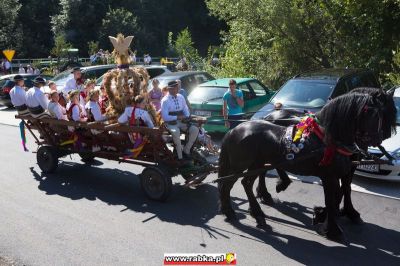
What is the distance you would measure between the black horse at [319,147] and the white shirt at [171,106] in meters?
1.49

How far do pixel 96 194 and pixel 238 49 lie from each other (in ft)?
37.5

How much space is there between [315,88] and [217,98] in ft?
8.83

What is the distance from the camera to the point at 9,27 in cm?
3622

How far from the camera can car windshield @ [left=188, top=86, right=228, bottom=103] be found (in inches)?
444

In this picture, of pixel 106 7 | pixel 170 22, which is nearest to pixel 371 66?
pixel 106 7

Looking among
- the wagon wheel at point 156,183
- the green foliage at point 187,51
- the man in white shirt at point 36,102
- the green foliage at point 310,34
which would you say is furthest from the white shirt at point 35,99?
the green foliage at point 187,51

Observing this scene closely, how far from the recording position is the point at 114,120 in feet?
26.1

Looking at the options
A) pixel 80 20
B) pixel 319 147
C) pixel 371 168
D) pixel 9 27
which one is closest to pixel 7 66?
pixel 9 27

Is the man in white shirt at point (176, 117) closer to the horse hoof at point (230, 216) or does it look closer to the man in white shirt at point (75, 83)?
the horse hoof at point (230, 216)

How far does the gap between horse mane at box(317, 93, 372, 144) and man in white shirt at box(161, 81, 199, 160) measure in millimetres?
2679

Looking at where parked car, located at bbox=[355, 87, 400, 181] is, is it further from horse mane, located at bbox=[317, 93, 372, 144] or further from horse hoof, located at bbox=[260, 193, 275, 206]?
horse mane, located at bbox=[317, 93, 372, 144]

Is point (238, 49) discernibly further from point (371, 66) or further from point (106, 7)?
point (106, 7)

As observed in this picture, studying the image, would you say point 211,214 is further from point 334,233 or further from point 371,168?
point 371,168

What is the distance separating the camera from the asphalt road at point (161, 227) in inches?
206
